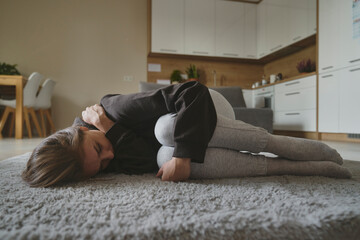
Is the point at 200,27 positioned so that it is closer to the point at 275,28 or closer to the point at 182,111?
the point at 275,28

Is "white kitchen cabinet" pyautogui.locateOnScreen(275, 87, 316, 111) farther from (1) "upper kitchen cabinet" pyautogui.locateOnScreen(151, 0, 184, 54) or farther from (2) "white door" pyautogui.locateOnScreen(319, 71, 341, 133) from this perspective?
(1) "upper kitchen cabinet" pyautogui.locateOnScreen(151, 0, 184, 54)

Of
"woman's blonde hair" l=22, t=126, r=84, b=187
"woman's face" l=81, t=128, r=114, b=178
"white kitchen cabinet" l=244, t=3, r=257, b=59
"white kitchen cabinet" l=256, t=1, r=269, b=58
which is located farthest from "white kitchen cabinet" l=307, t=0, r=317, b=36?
"woman's blonde hair" l=22, t=126, r=84, b=187

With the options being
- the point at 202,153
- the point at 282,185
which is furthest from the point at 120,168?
the point at 282,185

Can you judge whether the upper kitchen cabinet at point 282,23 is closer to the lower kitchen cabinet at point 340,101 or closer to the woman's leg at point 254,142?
the lower kitchen cabinet at point 340,101

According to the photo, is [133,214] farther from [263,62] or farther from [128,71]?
[263,62]

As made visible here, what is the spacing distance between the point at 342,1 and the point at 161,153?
3115 millimetres

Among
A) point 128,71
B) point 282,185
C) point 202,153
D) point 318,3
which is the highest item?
point 318,3

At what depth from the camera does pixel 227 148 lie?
902mm

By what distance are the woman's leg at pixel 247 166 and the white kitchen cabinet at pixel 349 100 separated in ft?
7.28

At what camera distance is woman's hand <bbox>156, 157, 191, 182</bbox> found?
2.62ft

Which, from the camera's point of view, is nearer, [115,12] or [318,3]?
[318,3]

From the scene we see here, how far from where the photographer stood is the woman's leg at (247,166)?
0.87 m

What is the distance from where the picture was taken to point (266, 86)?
432 cm

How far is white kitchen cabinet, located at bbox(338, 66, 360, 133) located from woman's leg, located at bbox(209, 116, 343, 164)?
2271 millimetres
